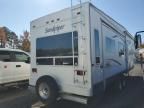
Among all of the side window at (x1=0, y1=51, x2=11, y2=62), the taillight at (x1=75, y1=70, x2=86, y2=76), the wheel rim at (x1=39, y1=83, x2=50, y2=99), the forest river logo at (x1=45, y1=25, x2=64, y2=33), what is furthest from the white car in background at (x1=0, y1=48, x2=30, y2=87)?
the taillight at (x1=75, y1=70, x2=86, y2=76)

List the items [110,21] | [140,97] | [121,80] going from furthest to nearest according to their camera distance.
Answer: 1. [121,80]
2. [140,97]
3. [110,21]

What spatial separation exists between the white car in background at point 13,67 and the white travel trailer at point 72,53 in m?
1.90

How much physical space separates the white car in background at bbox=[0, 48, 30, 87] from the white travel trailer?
75.0 inches

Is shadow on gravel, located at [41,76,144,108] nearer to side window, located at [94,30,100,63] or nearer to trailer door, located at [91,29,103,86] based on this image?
trailer door, located at [91,29,103,86]

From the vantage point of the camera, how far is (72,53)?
611cm

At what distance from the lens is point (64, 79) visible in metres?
6.32

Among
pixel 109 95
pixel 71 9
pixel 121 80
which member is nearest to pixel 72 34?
pixel 71 9

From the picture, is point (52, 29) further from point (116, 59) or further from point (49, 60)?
point (116, 59)

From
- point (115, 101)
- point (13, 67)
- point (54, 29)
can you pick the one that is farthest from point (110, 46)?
point (13, 67)

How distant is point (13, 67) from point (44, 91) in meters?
3.08

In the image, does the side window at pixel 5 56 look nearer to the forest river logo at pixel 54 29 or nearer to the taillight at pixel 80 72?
the forest river logo at pixel 54 29

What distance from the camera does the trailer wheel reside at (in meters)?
6.24

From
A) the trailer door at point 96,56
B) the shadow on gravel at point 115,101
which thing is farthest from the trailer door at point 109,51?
the shadow on gravel at point 115,101

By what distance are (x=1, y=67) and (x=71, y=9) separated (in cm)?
415
